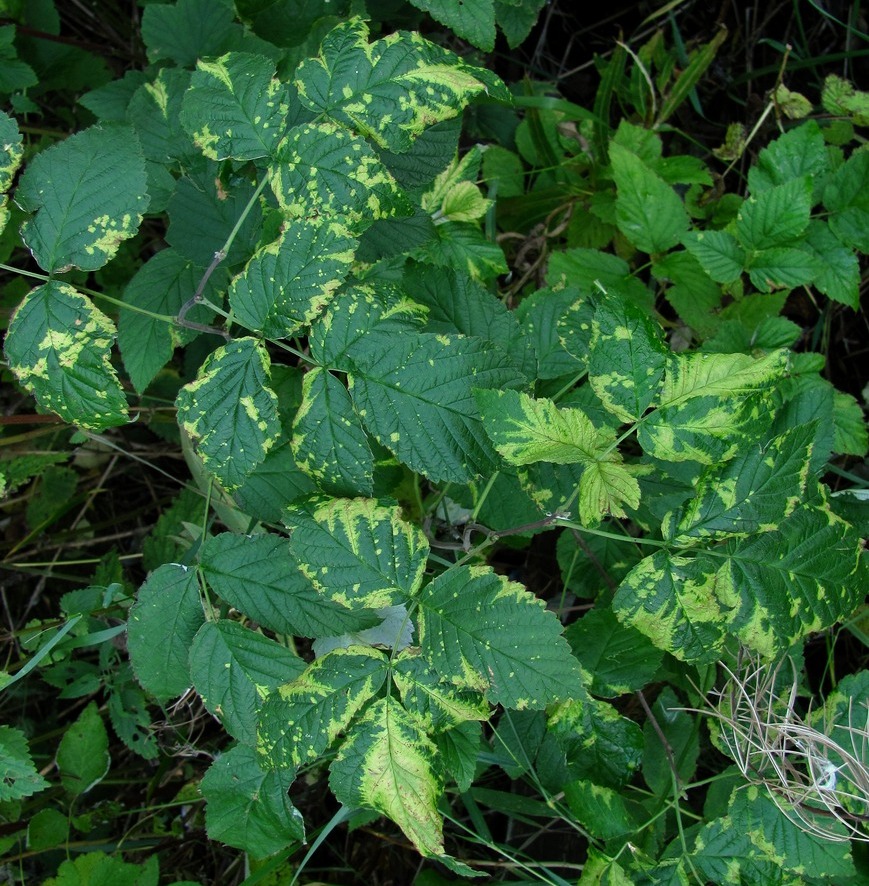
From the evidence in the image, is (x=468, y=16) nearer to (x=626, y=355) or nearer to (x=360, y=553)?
(x=626, y=355)

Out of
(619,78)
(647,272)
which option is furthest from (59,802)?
(619,78)

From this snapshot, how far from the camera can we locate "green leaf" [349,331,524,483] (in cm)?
132

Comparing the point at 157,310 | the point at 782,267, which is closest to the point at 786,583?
the point at 782,267

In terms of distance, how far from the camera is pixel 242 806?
5.42ft

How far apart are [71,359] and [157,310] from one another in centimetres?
43

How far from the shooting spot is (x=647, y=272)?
2420 millimetres

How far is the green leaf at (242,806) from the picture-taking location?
5.35 ft

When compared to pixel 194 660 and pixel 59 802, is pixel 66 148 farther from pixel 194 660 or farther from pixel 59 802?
pixel 59 802

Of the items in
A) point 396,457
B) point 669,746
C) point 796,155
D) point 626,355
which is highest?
point 796,155

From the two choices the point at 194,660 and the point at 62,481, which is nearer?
the point at 194,660

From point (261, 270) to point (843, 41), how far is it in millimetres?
2322

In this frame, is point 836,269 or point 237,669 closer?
point 237,669

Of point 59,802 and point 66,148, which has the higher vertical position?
point 66,148

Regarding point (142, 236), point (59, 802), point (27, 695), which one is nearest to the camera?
point (59, 802)
